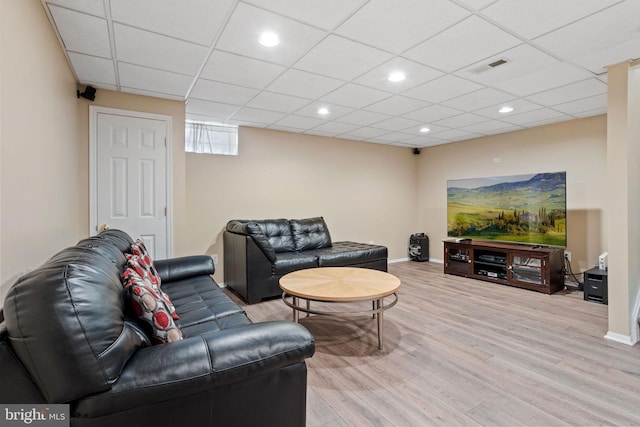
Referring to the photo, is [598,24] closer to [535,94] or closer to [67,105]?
[535,94]

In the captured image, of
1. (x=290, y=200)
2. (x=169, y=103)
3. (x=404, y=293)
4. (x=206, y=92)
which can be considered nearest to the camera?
(x=206, y=92)

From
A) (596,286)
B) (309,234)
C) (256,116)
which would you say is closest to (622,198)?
(596,286)

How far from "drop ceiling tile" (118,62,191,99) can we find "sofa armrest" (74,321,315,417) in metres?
2.52

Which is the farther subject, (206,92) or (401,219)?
(401,219)

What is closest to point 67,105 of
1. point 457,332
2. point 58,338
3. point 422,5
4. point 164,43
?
point 164,43

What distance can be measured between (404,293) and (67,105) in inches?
157

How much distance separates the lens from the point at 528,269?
13.8ft

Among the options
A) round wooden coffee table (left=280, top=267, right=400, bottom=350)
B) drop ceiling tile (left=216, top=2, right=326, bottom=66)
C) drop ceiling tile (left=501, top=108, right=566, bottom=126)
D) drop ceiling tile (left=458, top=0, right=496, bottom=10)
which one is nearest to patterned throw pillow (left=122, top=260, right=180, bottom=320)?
round wooden coffee table (left=280, top=267, right=400, bottom=350)

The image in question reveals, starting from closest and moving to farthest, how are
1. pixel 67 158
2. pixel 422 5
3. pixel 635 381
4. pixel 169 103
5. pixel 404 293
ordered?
pixel 422 5 → pixel 635 381 → pixel 67 158 → pixel 169 103 → pixel 404 293

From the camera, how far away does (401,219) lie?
21.0 ft

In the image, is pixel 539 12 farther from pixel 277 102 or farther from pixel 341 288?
pixel 277 102

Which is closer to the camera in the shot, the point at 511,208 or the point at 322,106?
the point at 322,106

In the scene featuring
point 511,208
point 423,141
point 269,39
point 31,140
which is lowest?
point 511,208

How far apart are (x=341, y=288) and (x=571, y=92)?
3.16m
